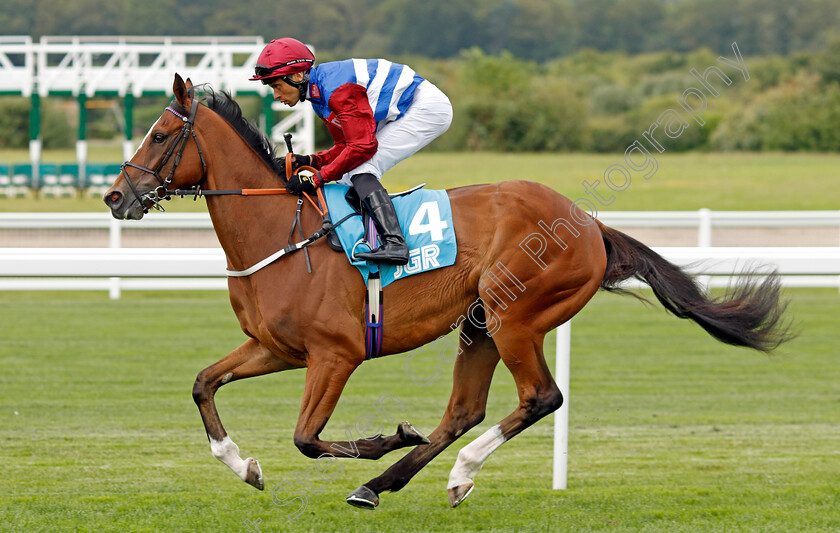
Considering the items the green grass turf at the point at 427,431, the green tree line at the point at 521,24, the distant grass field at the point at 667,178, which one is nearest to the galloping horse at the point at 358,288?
the green grass turf at the point at 427,431

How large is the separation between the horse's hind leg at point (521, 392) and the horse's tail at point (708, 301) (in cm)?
48

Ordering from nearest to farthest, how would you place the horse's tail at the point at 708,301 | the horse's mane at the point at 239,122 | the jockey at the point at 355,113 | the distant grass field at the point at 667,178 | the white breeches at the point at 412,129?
the jockey at the point at 355,113 → the horse's mane at the point at 239,122 → the white breeches at the point at 412,129 → the horse's tail at the point at 708,301 → the distant grass field at the point at 667,178

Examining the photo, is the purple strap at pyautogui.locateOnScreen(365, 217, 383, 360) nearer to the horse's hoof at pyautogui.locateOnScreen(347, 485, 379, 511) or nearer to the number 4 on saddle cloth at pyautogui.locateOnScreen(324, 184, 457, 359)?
the number 4 on saddle cloth at pyautogui.locateOnScreen(324, 184, 457, 359)

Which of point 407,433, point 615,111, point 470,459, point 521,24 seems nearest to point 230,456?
point 407,433

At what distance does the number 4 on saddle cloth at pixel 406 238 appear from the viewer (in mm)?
3654

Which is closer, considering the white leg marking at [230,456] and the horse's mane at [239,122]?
the white leg marking at [230,456]

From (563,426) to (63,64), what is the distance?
19.7 metres

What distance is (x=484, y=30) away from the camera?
85.2 metres

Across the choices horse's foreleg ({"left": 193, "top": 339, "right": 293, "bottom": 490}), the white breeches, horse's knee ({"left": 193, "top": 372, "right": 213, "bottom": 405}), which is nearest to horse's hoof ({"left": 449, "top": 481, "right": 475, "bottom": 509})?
horse's foreleg ({"left": 193, "top": 339, "right": 293, "bottom": 490})

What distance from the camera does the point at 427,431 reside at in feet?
17.6

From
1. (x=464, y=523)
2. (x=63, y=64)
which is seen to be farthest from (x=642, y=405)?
(x=63, y=64)

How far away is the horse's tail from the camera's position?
4.08m

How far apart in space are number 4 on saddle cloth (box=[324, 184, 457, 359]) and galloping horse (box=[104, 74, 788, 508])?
0.04 m

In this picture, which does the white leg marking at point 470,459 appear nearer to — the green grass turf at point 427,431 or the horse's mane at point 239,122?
the green grass turf at point 427,431
